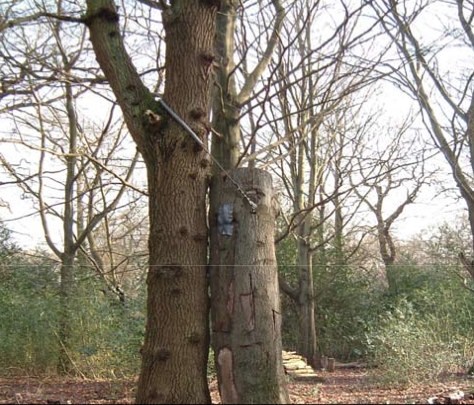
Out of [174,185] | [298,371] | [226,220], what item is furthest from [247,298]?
[298,371]

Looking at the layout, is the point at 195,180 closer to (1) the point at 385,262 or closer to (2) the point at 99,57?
(2) the point at 99,57

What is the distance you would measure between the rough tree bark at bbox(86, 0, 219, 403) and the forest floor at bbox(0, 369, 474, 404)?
1089 millimetres

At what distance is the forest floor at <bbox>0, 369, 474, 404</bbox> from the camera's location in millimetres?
5070

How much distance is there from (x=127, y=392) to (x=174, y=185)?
2.81 m

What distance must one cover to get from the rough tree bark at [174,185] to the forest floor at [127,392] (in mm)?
1089

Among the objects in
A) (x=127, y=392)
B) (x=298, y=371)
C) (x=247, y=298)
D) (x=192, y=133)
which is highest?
(x=192, y=133)

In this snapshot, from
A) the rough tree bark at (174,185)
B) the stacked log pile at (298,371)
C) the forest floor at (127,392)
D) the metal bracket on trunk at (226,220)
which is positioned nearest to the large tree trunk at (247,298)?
the metal bracket on trunk at (226,220)

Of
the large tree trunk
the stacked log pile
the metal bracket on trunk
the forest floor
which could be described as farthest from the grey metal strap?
the stacked log pile

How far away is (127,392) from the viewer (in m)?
6.11

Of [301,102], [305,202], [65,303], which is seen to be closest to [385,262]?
[305,202]

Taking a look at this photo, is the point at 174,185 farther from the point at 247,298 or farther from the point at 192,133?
the point at 247,298

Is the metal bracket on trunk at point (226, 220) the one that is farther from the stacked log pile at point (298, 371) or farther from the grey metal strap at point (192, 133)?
the stacked log pile at point (298, 371)

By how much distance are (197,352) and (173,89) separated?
2.01 m

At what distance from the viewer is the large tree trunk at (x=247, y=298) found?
156 inches
